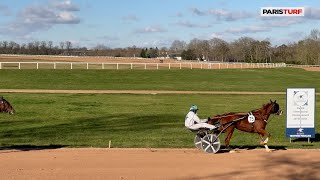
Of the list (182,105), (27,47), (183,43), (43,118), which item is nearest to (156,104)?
(182,105)

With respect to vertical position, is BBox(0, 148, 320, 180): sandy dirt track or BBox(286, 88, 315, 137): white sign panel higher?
BBox(286, 88, 315, 137): white sign panel

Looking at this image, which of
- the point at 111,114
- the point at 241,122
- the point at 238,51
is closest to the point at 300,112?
the point at 241,122

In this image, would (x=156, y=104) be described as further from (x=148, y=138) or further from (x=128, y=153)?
(x=128, y=153)

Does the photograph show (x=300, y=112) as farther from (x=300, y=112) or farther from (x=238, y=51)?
(x=238, y=51)

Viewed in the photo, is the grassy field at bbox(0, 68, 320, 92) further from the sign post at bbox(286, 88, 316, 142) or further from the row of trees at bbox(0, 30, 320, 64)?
the row of trees at bbox(0, 30, 320, 64)

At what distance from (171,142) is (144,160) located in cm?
412

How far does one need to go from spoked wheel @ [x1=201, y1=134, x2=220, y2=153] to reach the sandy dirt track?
0.20m

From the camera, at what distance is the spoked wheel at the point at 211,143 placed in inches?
518

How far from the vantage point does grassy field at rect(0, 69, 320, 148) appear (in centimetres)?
1712

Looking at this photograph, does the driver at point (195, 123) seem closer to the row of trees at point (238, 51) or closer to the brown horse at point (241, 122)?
the brown horse at point (241, 122)

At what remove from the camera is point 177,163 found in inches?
476

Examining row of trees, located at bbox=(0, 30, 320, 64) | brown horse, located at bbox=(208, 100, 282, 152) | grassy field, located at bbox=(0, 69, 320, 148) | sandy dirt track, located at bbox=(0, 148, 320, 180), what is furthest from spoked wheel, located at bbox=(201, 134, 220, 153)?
row of trees, located at bbox=(0, 30, 320, 64)

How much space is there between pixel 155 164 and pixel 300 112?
5.97 metres

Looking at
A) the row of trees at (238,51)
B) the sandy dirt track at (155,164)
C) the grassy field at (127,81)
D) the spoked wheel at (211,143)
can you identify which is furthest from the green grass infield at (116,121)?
the row of trees at (238,51)
